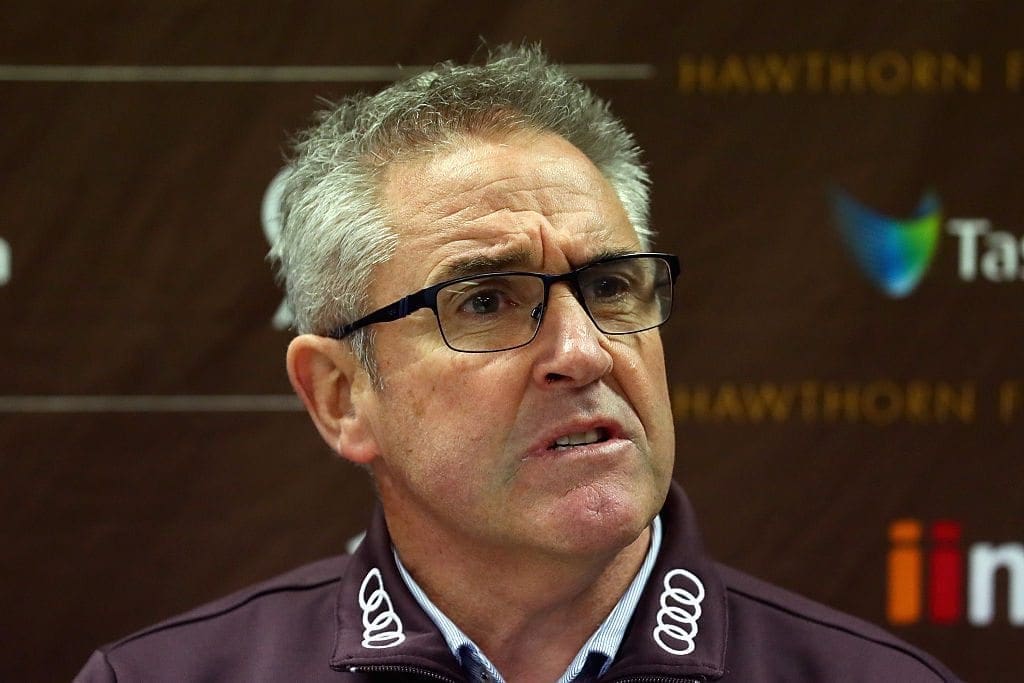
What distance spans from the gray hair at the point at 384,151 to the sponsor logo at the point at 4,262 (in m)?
0.80

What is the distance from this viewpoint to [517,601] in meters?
1.84

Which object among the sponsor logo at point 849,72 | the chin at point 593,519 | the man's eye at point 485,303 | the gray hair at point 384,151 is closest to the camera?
the chin at point 593,519

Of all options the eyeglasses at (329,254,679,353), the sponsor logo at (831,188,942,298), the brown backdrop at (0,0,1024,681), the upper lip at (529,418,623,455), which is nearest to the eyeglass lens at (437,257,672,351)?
the eyeglasses at (329,254,679,353)

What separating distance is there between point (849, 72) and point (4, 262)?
5.81ft

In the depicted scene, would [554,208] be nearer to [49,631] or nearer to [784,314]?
[784,314]

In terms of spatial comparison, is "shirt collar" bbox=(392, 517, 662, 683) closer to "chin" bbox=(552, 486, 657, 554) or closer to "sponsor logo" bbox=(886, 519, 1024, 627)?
"chin" bbox=(552, 486, 657, 554)

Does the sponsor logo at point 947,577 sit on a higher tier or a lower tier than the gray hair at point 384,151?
lower

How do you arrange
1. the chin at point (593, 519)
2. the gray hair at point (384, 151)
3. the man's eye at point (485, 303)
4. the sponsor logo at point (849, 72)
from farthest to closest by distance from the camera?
the sponsor logo at point (849, 72)
the gray hair at point (384, 151)
the man's eye at point (485, 303)
the chin at point (593, 519)

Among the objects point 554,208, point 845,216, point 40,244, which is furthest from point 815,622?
point 40,244

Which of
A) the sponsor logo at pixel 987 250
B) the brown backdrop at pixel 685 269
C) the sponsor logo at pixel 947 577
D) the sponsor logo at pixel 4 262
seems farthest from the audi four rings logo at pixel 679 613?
the sponsor logo at pixel 4 262

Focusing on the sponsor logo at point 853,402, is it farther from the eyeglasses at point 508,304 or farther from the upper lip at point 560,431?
the upper lip at point 560,431

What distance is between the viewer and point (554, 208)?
1863 millimetres

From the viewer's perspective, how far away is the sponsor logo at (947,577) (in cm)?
256

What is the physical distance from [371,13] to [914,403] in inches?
53.9
